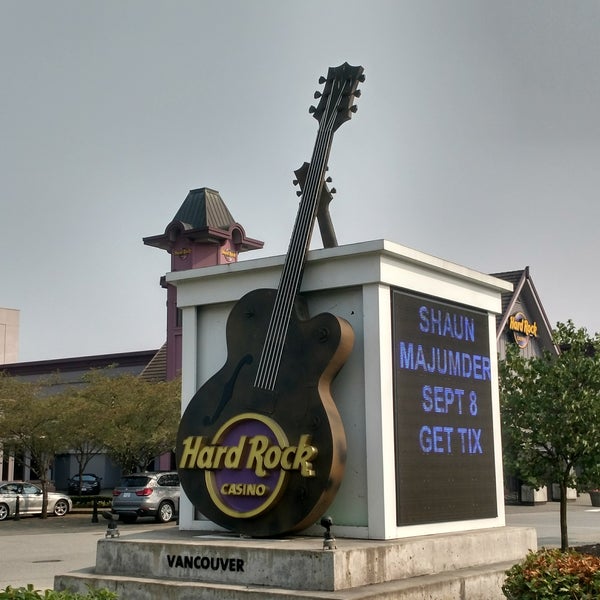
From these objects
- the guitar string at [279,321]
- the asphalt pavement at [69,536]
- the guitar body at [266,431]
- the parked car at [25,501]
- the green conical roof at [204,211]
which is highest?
the green conical roof at [204,211]

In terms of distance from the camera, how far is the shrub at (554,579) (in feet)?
26.1

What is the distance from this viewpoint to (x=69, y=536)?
2455 centimetres

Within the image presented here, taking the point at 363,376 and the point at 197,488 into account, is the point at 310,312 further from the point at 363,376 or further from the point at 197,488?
the point at 197,488

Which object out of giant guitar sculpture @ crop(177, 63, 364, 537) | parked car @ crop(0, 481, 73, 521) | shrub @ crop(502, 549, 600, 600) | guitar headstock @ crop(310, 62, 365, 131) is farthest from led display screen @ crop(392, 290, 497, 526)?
parked car @ crop(0, 481, 73, 521)

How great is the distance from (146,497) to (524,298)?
22418 mm

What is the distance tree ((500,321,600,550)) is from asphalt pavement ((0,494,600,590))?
14.9 ft

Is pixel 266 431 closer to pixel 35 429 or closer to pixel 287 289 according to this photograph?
pixel 287 289

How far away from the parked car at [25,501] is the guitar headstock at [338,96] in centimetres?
2385

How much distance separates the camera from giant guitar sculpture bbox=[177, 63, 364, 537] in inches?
399

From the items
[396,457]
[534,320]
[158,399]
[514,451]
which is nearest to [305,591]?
[396,457]

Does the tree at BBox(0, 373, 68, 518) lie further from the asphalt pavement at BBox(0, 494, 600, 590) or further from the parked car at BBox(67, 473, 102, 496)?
the parked car at BBox(67, 473, 102, 496)

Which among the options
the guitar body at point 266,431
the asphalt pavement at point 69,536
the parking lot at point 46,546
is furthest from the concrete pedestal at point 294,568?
the parking lot at point 46,546

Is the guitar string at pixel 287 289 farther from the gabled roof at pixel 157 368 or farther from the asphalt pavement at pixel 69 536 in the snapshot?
the gabled roof at pixel 157 368

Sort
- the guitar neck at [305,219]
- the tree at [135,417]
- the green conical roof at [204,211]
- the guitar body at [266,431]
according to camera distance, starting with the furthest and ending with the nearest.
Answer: the green conical roof at [204,211]
the tree at [135,417]
the guitar neck at [305,219]
the guitar body at [266,431]
